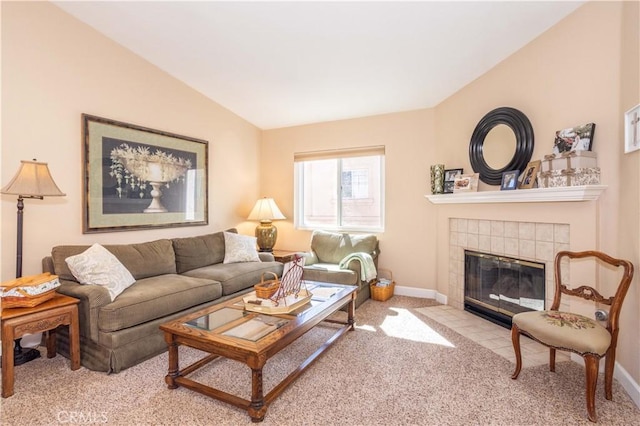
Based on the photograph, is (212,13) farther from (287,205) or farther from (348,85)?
(287,205)

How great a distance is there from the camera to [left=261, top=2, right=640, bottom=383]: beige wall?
2.18 meters

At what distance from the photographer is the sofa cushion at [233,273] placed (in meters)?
3.28

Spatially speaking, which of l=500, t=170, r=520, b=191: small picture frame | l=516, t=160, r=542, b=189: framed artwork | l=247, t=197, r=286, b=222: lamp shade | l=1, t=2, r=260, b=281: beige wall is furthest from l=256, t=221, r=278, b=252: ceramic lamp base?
l=516, t=160, r=542, b=189: framed artwork

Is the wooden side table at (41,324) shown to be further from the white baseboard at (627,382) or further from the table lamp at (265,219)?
the white baseboard at (627,382)

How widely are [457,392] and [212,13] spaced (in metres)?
3.32

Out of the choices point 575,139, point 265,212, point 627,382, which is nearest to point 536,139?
point 575,139

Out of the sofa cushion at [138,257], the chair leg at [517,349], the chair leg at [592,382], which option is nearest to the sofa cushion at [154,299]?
the sofa cushion at [138,257]

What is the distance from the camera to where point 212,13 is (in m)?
2.71

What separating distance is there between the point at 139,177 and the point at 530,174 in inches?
148

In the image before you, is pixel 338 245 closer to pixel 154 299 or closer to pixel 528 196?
pixel 528 196

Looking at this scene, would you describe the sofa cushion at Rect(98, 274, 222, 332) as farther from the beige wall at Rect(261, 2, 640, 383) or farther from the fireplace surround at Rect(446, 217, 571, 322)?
the fireplace surround at Rect(446, 217, 571, 322)

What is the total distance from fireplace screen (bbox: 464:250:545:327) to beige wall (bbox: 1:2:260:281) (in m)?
3.45

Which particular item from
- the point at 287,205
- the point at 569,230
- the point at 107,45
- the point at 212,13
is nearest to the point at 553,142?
the point at 569,230

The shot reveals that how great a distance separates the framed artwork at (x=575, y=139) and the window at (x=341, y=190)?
2.14m
